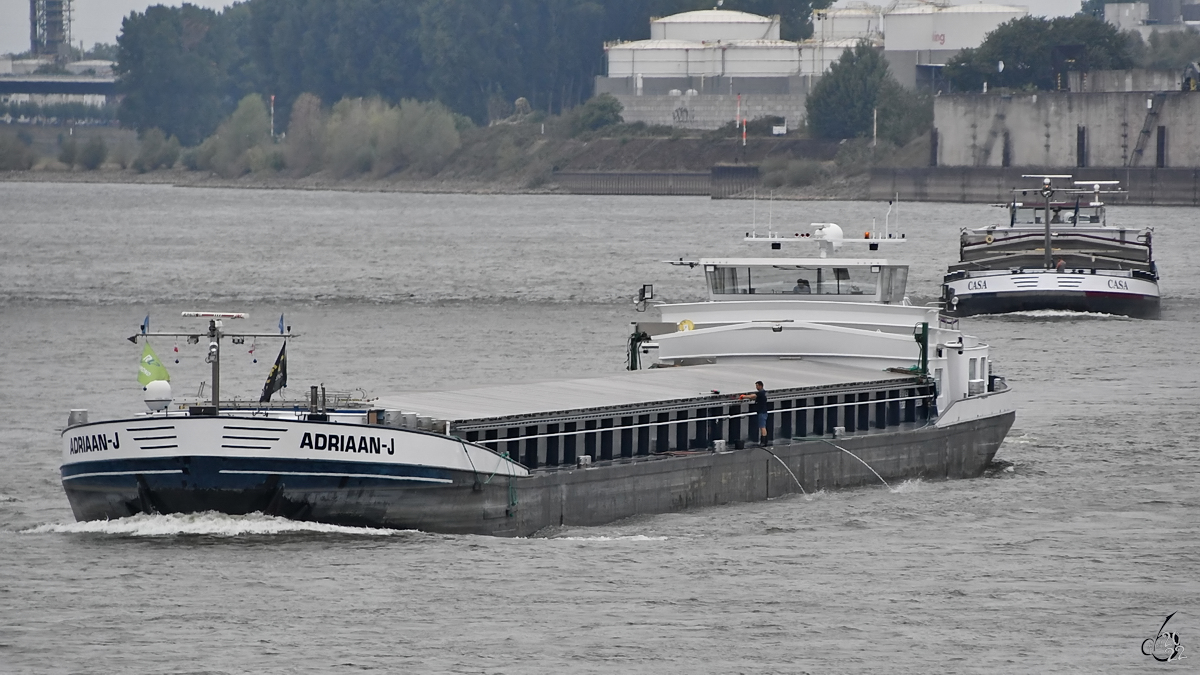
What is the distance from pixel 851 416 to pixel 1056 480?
475cm

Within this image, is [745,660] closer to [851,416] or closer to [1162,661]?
[1162,661]

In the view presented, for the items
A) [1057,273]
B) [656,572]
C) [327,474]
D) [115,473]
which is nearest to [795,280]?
[656,572]

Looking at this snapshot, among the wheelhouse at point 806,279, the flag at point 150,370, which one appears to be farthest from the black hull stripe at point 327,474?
the wheelhouse at point 806,279

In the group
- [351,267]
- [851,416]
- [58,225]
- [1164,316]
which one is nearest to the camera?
[851,416]

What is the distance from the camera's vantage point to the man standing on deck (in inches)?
1492

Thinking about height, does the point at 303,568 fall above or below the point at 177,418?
below

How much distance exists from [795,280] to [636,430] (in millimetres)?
11310

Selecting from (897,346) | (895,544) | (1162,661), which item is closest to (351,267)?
(897,346)

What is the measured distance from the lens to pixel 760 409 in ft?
125

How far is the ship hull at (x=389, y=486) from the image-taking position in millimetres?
31531

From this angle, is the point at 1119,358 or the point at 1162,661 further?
the point at 1119,358

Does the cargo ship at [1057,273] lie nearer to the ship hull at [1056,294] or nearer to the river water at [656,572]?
the ship hull at [1056,294]

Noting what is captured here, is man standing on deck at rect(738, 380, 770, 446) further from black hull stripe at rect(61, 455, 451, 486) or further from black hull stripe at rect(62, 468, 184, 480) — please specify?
black hull stripe at rect(62, 468, 184, 480)

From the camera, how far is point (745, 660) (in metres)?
27.9
